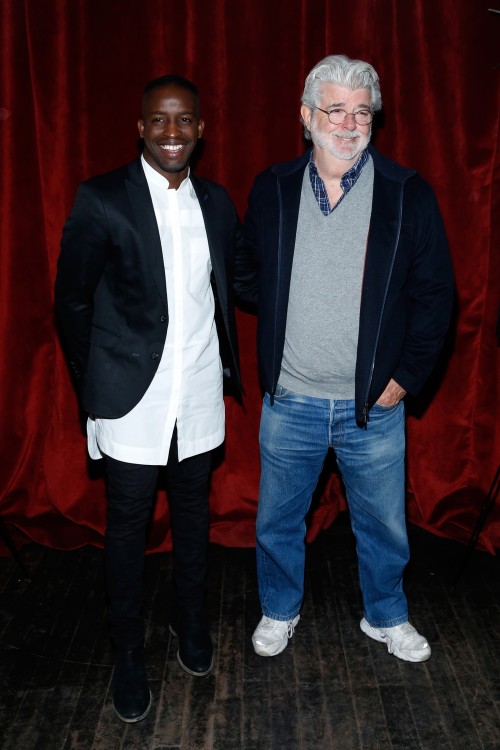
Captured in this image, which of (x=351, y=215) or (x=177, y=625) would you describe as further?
(x=177, y=625)

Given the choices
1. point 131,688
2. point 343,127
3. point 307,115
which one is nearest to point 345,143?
point 343,127

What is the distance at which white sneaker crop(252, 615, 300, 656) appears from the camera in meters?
2.47

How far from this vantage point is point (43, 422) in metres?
3.11

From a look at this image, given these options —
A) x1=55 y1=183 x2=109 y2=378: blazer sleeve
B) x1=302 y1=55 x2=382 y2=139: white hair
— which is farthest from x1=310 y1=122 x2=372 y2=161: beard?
x1=55 y1=183 x2=109 y2=378: blazer sleeve

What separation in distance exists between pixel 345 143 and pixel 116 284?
0.73 metres

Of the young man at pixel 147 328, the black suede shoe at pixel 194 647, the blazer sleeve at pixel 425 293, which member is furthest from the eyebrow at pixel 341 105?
the black suede shoe at pixel 194 647

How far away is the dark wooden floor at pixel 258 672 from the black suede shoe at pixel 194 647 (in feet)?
0.11

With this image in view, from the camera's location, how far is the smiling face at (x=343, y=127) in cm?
208

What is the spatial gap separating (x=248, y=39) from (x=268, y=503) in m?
1.60

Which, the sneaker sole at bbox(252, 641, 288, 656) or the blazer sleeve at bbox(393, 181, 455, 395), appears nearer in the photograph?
the blazer sleeve at bbox(393, 181, 455, 395)

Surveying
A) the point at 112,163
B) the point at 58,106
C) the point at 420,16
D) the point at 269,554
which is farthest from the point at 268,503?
the point at 420,16

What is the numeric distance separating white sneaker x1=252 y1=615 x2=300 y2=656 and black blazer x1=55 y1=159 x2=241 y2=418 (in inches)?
36.2

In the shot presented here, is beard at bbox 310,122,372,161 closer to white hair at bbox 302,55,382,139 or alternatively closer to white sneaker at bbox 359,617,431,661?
white hair at bbox 302,55,382,139

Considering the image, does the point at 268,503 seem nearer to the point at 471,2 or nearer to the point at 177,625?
the point at 177,625
